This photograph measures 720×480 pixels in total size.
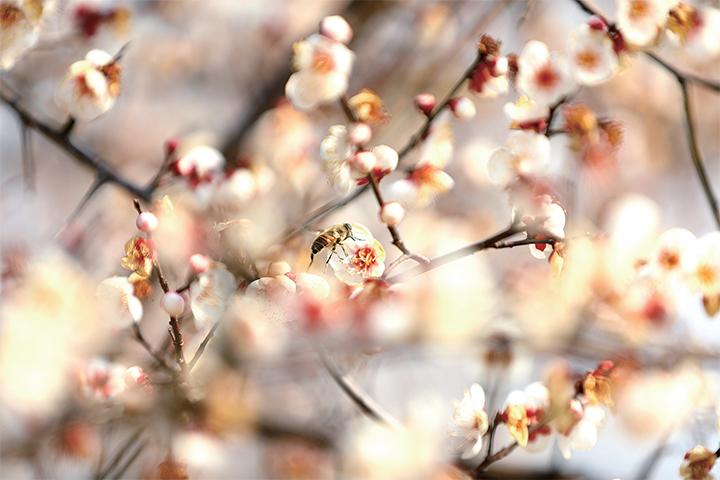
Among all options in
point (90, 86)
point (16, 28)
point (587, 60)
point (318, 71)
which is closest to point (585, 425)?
point (587, 60)

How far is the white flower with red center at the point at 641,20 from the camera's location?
4.88ft

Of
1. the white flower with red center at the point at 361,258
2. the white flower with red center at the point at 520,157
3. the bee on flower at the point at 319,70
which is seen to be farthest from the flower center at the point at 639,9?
the white flower with red center at the point at 361,258

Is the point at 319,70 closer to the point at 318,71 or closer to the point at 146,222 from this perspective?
the point at 318,71

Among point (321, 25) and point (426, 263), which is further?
point (321, 25)

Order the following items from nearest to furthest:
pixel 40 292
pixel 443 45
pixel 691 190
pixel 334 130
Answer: pixel 334 130 < pixel 40 292 < pixel 443 45 < pixel 691 190

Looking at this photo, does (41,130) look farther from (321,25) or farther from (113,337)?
(321,25)

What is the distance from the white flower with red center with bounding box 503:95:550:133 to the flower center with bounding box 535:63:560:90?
33 mm

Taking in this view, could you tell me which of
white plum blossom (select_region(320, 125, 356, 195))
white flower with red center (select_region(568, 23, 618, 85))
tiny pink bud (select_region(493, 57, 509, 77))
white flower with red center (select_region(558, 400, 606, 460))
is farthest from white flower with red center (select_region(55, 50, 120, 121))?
white flower with red center (select_region(558, 400, 606, 460))

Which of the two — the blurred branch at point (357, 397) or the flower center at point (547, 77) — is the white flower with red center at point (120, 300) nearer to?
the blurred branch at point (357, 397)

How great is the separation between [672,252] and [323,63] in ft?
2.18

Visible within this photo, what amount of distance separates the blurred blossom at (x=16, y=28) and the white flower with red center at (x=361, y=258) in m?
0.67

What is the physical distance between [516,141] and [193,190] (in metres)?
0.60

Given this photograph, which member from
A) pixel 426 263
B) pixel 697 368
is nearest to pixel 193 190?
pixel 426 263

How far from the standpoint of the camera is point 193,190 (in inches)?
67.4
